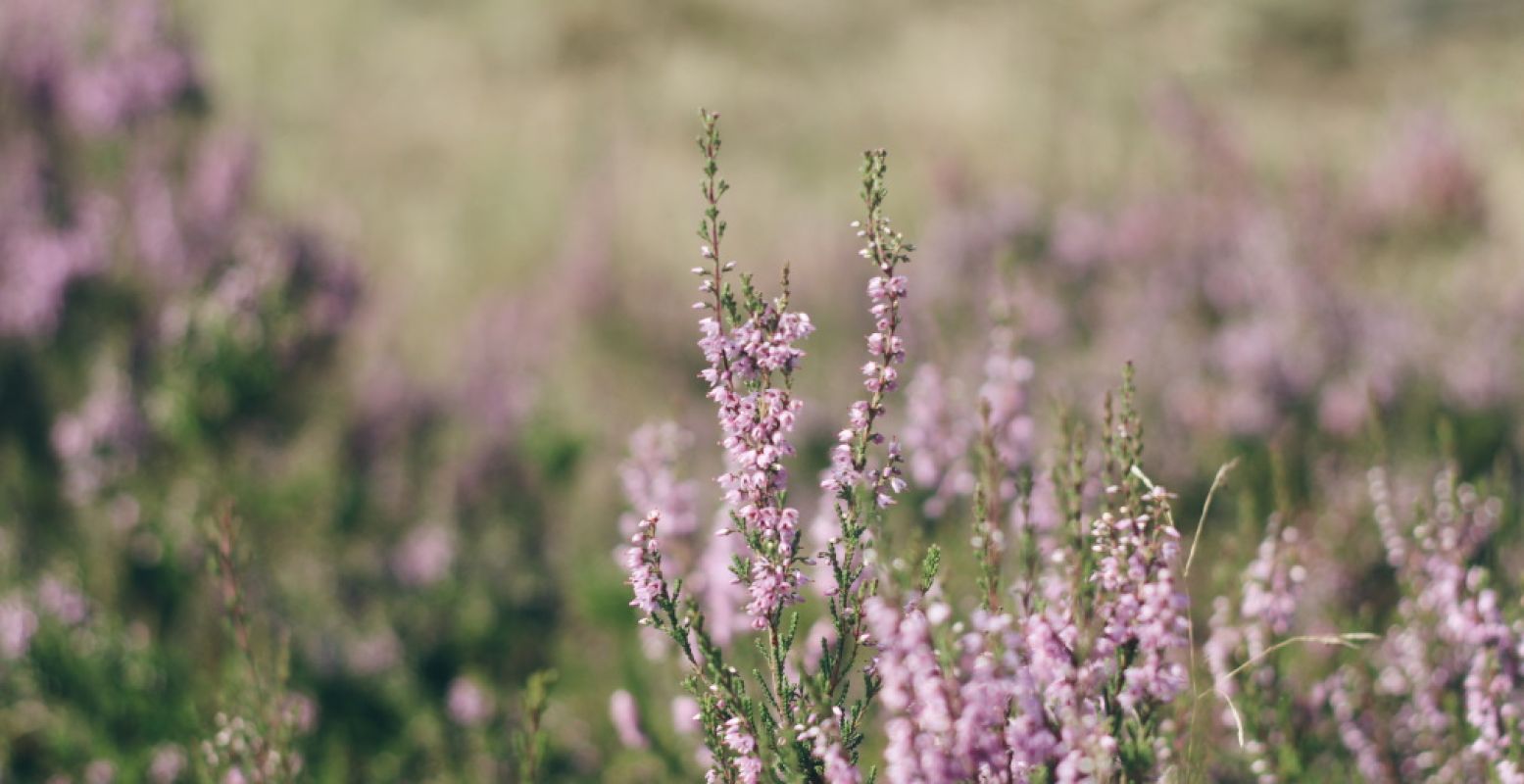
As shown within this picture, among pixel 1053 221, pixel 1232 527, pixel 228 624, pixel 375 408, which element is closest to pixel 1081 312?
pixel 1053 221

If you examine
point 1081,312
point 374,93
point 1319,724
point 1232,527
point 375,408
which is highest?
point 374,93

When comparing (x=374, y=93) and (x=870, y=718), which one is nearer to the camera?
(x=870, y=718)

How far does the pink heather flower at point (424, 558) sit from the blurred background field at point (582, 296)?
22 millimetres

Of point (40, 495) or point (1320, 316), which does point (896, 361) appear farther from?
point (1320, 316)

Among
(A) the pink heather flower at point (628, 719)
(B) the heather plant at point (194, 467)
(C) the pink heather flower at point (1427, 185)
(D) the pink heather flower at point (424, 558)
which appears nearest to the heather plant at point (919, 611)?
(A) the pink heather flower at point (628, 719)

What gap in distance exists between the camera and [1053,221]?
341 inches

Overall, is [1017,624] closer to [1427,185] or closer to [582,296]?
[582,296]

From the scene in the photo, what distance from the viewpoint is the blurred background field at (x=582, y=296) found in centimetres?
433

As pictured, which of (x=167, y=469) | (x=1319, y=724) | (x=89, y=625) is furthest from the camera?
(x=167, y=469)

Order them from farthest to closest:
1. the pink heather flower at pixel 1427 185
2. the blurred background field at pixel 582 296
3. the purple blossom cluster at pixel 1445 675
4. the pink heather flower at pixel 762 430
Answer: the pink heather flower at pixel 1427 185 → the blurred background field at pixel 582 296 → the purple blossom cluster at pixel 1445 675 → the pink heather flower at pixel 762 430

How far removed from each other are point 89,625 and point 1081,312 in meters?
5.97

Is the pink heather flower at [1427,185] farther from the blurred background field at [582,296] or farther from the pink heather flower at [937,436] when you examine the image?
the pink heather flower at [937,436]

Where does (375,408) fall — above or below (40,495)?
above

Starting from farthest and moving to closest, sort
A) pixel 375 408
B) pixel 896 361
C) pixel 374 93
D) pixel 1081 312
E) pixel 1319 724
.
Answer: pixel 374 93
pixel 1081 312
pixel 375 408
pixel 1319 724
pixel 896 361
